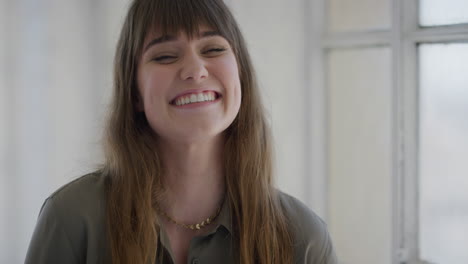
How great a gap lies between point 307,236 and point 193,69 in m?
0.44

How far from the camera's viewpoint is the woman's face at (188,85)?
125cm

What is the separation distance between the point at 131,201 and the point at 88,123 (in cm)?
80

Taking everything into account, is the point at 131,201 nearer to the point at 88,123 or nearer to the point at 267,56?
the point at 88,123

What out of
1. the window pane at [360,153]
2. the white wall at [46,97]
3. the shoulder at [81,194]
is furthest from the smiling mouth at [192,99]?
the window pane at [360,153]

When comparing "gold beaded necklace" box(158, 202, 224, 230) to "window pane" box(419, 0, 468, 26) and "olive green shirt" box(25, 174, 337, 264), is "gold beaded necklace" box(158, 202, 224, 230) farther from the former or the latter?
"window pane" box(419, 0, 468, 26)

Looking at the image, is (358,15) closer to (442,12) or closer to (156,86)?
(442,12)

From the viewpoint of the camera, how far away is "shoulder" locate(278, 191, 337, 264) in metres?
1.38

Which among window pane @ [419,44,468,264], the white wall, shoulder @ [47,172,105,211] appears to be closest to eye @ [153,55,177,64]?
shoulder @ [47,172,105,211]

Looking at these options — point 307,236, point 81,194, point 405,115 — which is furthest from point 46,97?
point 405,115

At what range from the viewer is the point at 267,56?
8.13 feet

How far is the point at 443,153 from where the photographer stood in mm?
2041

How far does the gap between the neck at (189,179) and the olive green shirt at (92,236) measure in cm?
5

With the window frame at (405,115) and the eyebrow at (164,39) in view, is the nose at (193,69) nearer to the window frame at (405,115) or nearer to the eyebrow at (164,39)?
the eyebrow at (164,39)

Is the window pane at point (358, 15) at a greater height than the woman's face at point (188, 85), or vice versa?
the window pane at point (358, 15)
